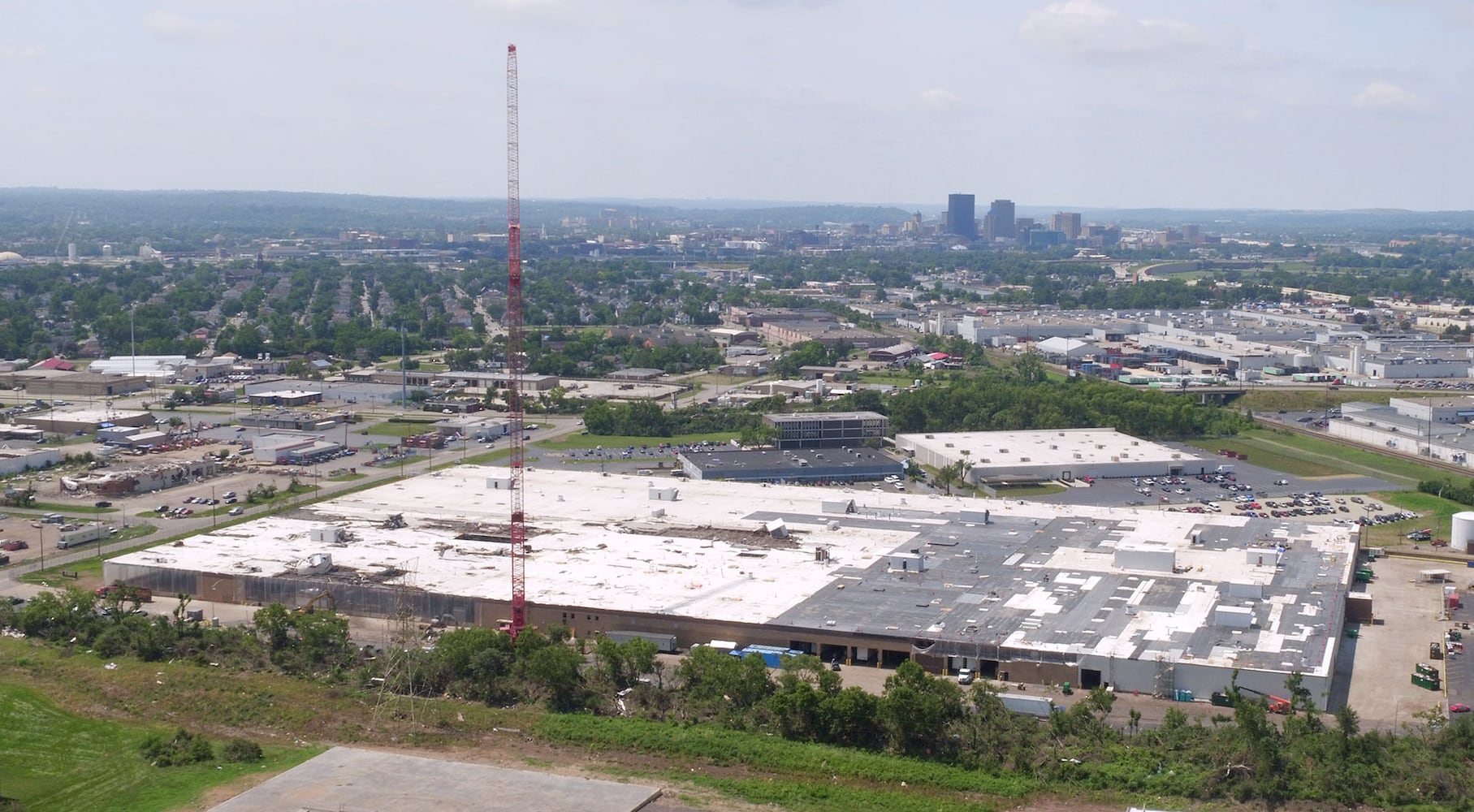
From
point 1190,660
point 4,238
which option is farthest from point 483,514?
point 4,238

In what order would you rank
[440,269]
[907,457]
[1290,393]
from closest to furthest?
[907,457] → [1290,393] → [440,269]

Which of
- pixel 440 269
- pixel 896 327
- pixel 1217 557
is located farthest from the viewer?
pixel 440 269

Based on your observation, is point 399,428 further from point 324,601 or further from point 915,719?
point 915,719

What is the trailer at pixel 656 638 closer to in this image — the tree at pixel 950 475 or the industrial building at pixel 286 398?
the tree at pixel 950 475

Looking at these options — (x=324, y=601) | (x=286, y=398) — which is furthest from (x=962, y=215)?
(x=324, y=601)

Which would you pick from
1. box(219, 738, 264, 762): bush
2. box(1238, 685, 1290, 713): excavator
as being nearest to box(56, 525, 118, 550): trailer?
box(219, 738, 264, 762): bush

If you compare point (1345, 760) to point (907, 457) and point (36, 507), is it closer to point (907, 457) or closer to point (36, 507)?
point (907, 457)

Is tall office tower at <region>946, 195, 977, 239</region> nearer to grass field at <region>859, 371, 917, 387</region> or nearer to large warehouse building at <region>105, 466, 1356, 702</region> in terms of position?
grass field at <region>859, 371, 917, 387</region>
